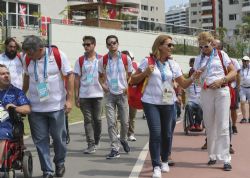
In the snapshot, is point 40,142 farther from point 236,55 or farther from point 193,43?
point 236,55

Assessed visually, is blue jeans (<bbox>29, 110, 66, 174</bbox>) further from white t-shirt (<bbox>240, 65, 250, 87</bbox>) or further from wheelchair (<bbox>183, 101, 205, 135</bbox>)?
white t-shirt (<bbox>240, 65, 250, 87</bbox>)

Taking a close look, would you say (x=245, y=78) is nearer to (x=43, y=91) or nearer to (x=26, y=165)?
(x=43, y=91)

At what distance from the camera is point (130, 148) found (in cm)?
1073

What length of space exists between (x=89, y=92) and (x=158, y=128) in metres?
2.55

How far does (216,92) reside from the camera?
8.45 m

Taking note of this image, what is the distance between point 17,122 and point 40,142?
548mm

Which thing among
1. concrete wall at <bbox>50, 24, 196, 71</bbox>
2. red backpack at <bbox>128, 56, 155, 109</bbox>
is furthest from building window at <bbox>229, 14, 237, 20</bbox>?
red backpack at <bbox>128, 56, 155, 109</bbox>

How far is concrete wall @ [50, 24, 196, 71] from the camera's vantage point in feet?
101

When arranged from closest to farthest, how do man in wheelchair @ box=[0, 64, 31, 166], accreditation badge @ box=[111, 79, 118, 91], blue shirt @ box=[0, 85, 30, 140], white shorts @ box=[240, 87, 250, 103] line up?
man in wheelchair @ box=[0, 64, 31, 166] → blue shirt @ box=[0, 85, 30, 140] → accreditation badge @ box=[111, 79, 118, 91] → white shorts @ box=[240, 87, 250, 103]

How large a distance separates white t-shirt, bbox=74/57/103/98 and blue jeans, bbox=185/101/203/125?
361 cm

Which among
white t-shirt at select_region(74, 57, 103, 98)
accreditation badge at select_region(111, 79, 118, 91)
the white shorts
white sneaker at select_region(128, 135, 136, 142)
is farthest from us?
the white shorts

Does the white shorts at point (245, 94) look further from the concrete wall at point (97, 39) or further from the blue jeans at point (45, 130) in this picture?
the concrete wall at point (97, 39)

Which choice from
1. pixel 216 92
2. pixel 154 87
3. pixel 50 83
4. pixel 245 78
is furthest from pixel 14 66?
pixel 245 78

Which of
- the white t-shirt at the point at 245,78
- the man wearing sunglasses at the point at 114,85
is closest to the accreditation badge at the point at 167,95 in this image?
the man wearing sunglasses at the point at 114,85
